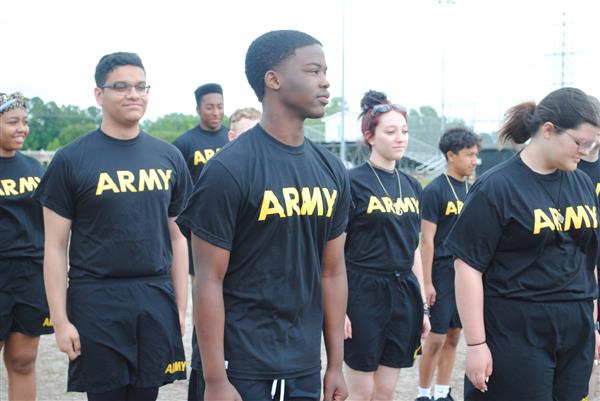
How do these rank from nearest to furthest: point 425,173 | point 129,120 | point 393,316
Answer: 1. point 129,120
2. point 393,316
3. point 425,173

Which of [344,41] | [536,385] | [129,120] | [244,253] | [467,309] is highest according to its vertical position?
[344,41]

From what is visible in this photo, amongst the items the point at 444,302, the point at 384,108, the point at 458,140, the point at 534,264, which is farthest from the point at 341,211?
the point at 458,140

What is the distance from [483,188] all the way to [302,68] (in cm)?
138

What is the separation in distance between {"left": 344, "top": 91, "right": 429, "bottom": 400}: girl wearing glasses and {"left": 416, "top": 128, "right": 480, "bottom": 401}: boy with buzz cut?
3.59ft

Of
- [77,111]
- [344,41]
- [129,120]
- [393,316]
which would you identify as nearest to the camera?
[129,120]


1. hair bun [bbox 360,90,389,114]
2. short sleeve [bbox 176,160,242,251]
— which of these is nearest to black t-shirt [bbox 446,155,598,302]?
short sleeve [bbox 176,160,242,251]

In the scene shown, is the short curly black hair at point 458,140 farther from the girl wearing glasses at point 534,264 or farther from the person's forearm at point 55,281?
the person's forearm at point 55,281

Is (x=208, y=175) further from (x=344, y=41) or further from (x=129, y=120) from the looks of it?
(x=344, y=41)

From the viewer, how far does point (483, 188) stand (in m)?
4.04

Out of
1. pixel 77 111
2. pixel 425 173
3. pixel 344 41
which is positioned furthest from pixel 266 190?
pixel 77 111

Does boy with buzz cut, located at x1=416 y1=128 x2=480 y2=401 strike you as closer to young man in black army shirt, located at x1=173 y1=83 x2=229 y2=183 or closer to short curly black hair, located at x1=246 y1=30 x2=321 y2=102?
young man in black army shirt, located at x1=173 y1=83 x2=229 y2=183

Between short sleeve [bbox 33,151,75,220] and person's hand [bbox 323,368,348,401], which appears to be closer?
person's hand [bbox 323,368,348,401]

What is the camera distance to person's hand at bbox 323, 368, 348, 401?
11.1 feet

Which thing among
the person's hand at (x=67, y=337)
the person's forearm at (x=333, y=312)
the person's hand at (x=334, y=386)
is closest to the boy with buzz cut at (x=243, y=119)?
the person's hand at (x=67, y=337)
